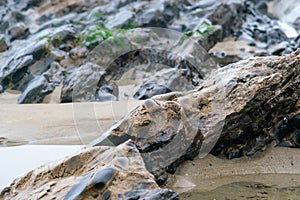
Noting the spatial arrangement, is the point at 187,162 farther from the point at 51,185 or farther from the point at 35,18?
the point at 35,18

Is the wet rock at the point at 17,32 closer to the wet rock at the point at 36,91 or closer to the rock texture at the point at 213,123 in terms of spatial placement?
the wet rock at the point at 36,91

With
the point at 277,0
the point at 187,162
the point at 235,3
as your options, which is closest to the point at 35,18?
the point at 235,3

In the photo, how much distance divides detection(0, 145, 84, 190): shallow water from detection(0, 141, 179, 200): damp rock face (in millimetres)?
476

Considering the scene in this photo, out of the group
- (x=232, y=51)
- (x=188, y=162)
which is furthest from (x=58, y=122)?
(x=232, y=51)

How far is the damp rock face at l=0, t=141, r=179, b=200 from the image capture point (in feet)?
10.4

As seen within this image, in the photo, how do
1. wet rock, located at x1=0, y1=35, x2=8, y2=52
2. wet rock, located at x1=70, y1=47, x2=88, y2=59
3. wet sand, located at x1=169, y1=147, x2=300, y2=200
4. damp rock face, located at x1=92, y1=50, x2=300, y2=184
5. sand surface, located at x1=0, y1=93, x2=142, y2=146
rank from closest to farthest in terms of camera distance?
1. wet sand, located at x1=169, y1=147, x2=300, y2=200
2. damp rock face, located at x1=92, y1=50, x2=300, y2=184
3. sand surface, located at x1=0, y1=93, x2=142, y2=146
4. wet rock, located at x1=70, y1=47, x2=88, y2=59
5. wet rock, located at x1=0, y1=35, x2=8, y2=52

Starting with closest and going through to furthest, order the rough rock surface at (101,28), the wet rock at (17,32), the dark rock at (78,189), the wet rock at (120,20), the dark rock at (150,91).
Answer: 1. the dark rock at (78,189)
2. the dark rock at (150,91)
3. the rough rock surface at (101,28)
4. the wet rock at (120,20)
5. the wet rock at (17,32)

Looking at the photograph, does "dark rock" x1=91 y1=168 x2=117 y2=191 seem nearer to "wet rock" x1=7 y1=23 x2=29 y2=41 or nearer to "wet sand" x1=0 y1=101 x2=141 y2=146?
"wet sand" x1=0 y1=101 x2=141 y2=146

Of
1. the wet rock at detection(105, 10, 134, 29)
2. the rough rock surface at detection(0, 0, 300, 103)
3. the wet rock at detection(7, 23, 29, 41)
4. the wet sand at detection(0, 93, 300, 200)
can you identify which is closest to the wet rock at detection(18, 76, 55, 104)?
the rough rock surface at detection(0, 0, 300, 103)

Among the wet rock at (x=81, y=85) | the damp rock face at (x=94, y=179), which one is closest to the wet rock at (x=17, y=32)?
the wet rock at (x=81, y=85)

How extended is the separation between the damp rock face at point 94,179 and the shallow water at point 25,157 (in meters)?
0.48

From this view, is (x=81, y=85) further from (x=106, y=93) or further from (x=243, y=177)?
(x=243, y=177)

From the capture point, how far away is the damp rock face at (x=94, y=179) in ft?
10.4

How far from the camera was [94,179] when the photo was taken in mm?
3207
